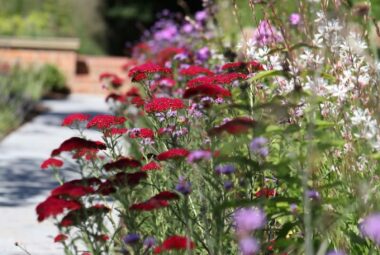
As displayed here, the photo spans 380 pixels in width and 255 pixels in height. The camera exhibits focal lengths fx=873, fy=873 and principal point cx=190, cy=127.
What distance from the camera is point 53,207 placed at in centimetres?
280

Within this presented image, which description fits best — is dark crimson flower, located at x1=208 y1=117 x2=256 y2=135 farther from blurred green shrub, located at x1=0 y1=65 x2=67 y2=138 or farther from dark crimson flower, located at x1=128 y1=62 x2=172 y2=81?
blurred green shrub, located at x1=0 y1=65 x2=67 y2=138

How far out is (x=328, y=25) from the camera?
13.0ft

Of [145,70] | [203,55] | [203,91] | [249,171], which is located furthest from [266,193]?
[203,55]

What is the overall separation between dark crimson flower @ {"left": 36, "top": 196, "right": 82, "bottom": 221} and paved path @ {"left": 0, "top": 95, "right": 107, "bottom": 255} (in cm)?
34

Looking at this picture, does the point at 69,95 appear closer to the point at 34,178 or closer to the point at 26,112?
the point at 26,112

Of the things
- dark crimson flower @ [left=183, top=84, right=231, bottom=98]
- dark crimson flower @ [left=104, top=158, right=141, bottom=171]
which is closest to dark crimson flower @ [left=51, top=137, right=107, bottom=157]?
dark crimson flower @ [left=104, top=158, right=141, bottom=171]

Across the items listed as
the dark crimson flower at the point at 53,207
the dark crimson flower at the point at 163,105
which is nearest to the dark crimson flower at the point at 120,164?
the dark crimson flower at the point at 53,207

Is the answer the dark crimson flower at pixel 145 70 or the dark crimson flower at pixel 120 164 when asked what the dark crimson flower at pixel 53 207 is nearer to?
the dark crimson flower at pixel 120 164

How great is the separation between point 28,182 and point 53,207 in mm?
4457

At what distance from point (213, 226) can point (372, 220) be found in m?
0.95

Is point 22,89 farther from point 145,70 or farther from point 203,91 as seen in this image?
point 203,91

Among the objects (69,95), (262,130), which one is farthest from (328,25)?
(69,95)

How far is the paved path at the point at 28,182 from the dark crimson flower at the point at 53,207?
1.12ft

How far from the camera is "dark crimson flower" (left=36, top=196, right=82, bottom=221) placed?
2774 mm
